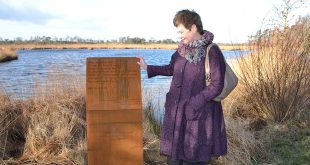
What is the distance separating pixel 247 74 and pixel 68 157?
12.0 ft

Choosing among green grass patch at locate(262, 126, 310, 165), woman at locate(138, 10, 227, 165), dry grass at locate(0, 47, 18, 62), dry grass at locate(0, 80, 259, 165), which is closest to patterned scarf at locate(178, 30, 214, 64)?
woman at locate(138, 10, 227, 165)

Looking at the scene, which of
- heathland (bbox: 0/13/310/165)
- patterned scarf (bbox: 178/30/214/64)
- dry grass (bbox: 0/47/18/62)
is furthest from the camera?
dry grass (bbox: 0/47/18/62)

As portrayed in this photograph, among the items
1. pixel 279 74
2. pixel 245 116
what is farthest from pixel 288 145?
pixel 245 116

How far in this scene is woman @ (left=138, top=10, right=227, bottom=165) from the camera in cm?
345

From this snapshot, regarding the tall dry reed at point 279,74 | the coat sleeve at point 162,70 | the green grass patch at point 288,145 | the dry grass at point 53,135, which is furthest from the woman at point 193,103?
the tall dry reed at point 279,74

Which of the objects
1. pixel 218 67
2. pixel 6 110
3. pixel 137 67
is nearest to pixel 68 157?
pixel 6 110

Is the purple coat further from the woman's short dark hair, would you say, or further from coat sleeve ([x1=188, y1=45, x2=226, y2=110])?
the woman's short dark hair

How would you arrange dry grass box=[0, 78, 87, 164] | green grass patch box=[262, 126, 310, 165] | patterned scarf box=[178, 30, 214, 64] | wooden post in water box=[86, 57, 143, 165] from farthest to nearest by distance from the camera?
green grass patch box=[262, 126, 310, 165]
dry grass box=[0, 78, 87, 164]
wooden post in water box=[86, 57, 143, 165]
patterned scarf box=[178, 30, 214, 64]

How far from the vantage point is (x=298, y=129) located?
704 centimetres

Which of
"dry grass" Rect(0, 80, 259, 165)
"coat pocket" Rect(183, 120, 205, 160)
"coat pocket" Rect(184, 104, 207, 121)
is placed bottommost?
"dry grass" Rect(0, 80, 259, 165)

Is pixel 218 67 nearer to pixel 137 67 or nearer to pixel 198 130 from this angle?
pixel 198 130

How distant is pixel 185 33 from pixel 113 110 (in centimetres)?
89

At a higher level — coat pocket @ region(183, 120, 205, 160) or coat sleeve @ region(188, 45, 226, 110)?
coat sleeve @ region(188, 45, 226, 110)

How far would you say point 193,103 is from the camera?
3.48 m
